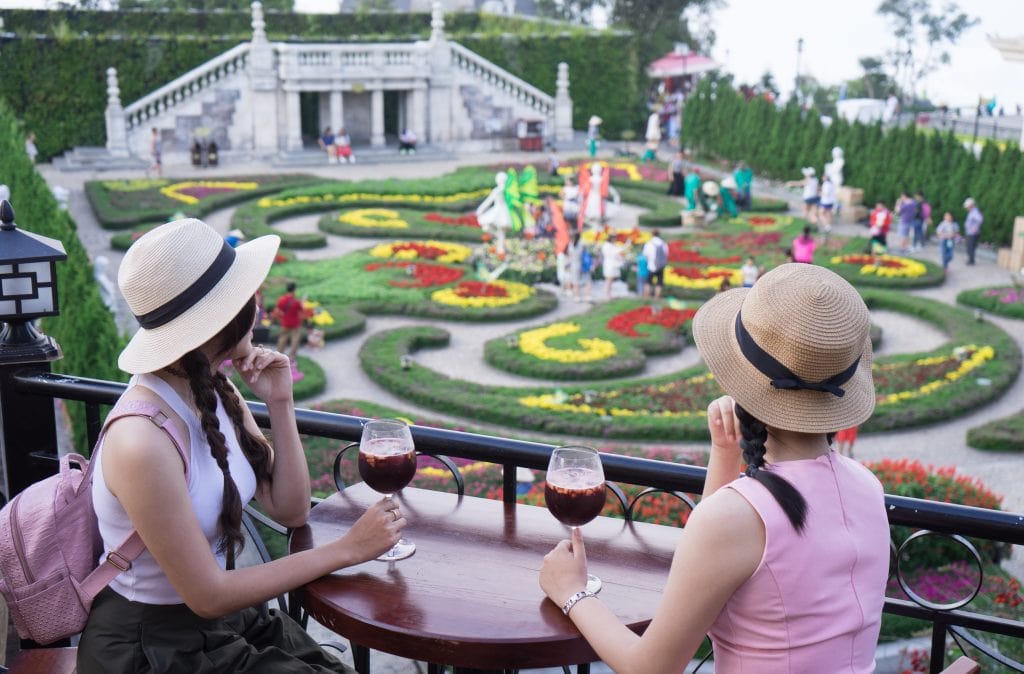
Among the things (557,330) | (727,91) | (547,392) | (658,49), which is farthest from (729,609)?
(658,49)

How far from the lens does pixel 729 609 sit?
7.55ft

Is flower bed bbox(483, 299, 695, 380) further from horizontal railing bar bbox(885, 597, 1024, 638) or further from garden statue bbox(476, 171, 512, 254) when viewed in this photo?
horizontal railing bar bbox(885, 597, 1024, 638)

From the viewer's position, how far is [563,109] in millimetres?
36531

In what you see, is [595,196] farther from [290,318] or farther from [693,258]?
[290,318]

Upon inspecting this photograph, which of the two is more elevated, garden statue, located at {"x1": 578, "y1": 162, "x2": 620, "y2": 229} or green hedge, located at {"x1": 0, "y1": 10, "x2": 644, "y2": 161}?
green hedge, located at {"x1": 0, "y1": 10, "x2": 644, "y2": 161}

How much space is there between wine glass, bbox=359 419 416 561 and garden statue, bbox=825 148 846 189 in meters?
21.6

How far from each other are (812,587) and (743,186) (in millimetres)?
23207

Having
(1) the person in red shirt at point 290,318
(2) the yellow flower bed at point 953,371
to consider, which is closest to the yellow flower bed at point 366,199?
(1) the person in red shirt at point 290,318

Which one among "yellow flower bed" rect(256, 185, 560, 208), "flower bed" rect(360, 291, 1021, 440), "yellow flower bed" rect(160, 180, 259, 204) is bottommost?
"flower bed" rect(360, 291, 1021, 440)

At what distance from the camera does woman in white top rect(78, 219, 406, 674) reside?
2.58 metres

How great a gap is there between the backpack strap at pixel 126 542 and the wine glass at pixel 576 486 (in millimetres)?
878

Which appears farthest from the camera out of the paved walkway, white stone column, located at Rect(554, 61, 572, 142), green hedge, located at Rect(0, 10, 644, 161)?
white stone column, located at Rect(554, 61, 572, 142)

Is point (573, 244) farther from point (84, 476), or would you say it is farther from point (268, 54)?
point (268, 54)

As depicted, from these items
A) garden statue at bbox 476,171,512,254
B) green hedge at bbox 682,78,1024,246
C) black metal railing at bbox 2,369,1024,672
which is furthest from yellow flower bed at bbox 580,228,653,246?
black metal railing at bbox 2,369,1024,672
